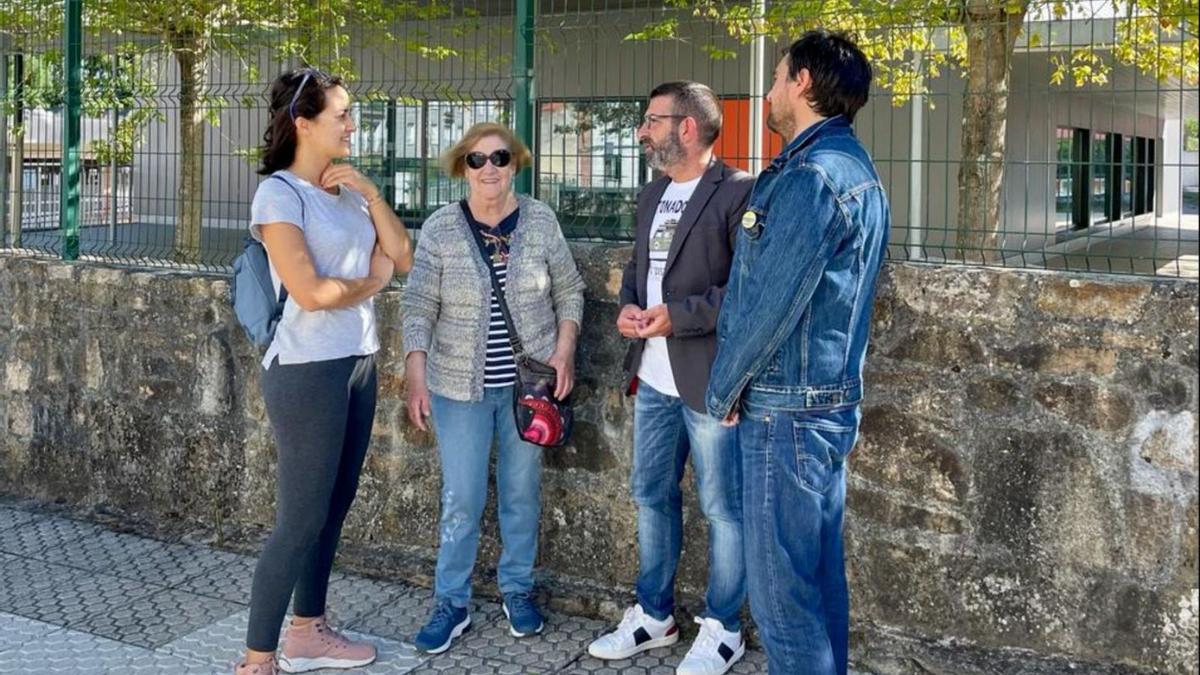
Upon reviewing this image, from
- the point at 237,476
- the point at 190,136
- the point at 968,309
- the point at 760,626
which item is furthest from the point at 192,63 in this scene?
the point at 760,626

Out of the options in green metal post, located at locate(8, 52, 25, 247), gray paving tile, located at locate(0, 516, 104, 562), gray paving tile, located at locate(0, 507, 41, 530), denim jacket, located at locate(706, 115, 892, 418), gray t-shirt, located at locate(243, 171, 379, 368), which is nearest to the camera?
denim jacket, located at locate(706, 115, 892, 418)

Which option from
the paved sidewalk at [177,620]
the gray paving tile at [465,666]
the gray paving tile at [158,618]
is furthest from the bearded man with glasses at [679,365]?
the gray paving tile at [158,618]

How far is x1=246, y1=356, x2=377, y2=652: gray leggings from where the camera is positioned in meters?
4.32

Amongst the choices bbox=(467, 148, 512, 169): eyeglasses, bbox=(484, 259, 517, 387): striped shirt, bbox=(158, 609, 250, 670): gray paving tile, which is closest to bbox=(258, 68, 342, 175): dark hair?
bbox=(467, 148, 512, 169): eyeglasses

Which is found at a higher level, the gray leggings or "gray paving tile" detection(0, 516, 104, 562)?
the gray leggings

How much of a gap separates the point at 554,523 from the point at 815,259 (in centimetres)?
236

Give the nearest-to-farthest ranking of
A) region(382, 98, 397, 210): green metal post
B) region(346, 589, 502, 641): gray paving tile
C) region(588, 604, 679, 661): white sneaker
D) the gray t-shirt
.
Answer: the gray t-shirt, region(588, 604, 679, 661): white sneaker, region(346, 589, 502, 641): gray paving tile, region(382, 98, 397, 210): green metal post

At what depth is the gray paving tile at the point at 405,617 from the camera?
5164 millimetres

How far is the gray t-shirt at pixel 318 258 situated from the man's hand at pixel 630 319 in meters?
0.85

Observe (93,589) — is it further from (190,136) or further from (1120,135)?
(1120,135)

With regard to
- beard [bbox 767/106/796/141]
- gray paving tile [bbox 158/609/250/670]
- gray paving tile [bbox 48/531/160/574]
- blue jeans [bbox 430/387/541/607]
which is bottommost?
gray paving tile [bbox 158/609/250/670]

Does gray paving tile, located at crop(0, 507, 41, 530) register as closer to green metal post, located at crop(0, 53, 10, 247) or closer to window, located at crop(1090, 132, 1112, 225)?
green metal post, located at crop(0, 53, 10, 247)

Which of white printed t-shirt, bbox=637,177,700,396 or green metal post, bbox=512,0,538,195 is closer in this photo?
white printed t-shirt, bbox=637,177,700,396

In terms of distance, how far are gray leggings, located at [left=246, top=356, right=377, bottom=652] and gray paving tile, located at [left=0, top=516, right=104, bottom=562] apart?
2.21 m
